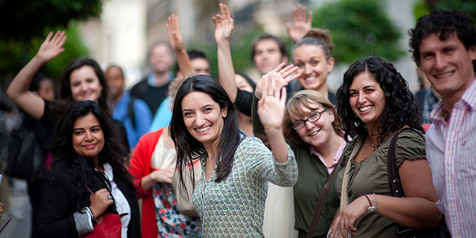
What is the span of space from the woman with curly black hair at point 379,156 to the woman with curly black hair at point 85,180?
1.66 m

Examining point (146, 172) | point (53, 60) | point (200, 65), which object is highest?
point (53, 60)

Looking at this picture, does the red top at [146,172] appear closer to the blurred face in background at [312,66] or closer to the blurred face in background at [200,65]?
the blurred face in background at [312,66]

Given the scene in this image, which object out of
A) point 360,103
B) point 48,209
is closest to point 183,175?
point 48,209

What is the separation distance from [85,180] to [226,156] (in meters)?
1.29

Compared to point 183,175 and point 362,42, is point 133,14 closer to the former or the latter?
point 362,42

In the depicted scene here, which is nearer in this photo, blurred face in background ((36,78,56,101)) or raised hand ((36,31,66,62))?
raised hand ((36,31,66,62))

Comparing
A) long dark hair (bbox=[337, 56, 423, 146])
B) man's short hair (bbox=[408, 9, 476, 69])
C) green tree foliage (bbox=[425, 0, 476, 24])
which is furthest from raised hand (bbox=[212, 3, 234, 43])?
green tree foliage (bbox=[425, 0, 476, 24])

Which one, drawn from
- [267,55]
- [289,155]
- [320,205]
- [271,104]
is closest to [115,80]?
[267,55]

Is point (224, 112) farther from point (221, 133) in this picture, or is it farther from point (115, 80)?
point (115, 80)

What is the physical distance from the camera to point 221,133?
135 inches

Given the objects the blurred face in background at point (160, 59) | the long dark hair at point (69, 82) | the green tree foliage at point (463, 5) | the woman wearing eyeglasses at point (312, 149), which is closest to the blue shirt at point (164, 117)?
the long dark hair at point (69, 82)

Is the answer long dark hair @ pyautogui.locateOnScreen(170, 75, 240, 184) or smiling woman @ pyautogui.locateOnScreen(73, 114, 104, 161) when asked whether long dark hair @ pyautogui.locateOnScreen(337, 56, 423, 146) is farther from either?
smiling woman @ pyautogui.locateOnScreen(73, 114, 104, 161)

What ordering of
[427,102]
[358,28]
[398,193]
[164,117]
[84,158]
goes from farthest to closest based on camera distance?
[358,28] → [427,102] → [164,117] → [84,158] → [398,193]

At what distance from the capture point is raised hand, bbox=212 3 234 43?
4.66 m
